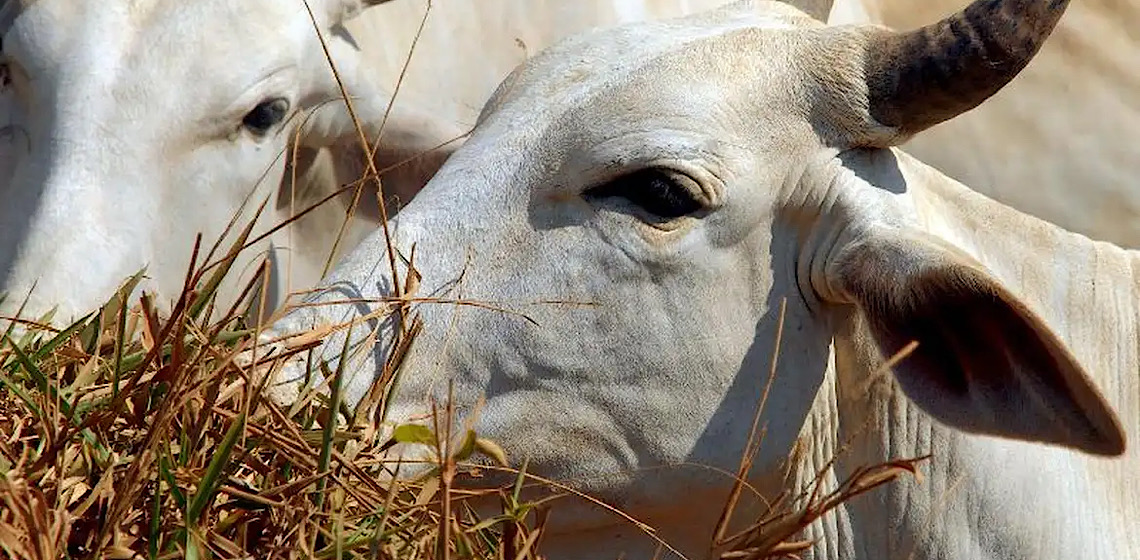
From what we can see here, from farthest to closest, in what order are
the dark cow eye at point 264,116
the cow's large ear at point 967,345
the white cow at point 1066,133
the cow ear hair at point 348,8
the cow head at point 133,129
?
1. the white cow at point 1066,133
2. the cow ear hair at point 348,8
3. the dark cow eye at point 264,116
4. the cow head at point 133,129
5. the cow's large ear at point 967,345

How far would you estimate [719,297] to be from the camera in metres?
3.42

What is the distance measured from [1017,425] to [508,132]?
105cm

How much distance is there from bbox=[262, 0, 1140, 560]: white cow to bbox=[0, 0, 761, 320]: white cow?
1.15 m

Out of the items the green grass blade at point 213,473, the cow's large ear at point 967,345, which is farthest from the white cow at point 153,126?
the green grass blade at point 213,473

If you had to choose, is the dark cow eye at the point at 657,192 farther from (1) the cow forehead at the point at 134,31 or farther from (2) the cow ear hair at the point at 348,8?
(2) the cow ear hair at the point at 348,8

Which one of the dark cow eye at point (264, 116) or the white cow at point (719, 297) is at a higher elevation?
the white cow at point (719, 297)

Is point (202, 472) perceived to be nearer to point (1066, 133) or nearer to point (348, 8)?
point (348, 8)

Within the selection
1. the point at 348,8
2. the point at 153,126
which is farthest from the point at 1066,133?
the point at 153,126

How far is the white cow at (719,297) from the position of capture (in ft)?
11.0

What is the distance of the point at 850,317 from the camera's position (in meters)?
3.49

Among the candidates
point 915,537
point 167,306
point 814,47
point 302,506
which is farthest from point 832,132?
point 167,306

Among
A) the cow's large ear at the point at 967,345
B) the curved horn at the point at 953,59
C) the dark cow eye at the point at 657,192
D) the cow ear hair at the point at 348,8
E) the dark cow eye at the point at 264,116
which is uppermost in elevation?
the curved horn at the point at 953,59

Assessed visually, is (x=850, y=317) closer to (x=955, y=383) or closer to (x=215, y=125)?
(x=955, y=383)

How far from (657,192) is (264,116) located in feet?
7.06
